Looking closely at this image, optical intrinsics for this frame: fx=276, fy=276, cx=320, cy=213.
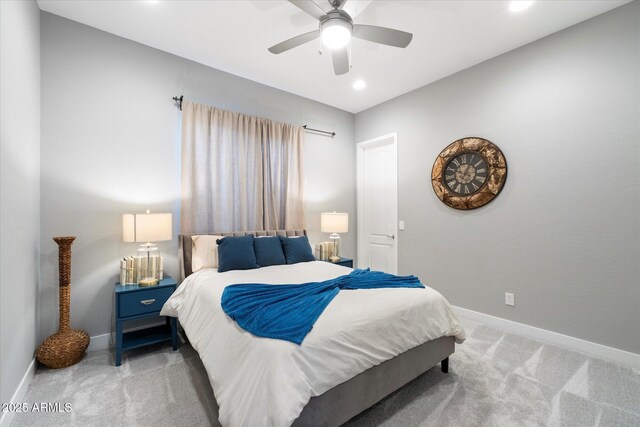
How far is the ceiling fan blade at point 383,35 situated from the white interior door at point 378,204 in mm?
2121

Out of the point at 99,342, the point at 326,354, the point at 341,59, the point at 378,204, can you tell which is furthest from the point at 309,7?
the point at 99,342

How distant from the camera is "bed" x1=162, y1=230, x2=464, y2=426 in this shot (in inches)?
49.5

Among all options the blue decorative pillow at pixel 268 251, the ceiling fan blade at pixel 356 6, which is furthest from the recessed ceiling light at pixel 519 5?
the blue decorative pillow at pixel 268 251

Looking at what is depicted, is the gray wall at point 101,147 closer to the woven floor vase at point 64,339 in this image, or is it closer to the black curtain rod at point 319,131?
the woven floor vase at point 64,339

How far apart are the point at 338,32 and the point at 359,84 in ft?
6.09

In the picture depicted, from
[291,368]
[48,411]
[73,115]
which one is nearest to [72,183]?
[73,115]

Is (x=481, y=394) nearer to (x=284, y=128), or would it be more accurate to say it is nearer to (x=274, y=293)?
(x=274, y=293)

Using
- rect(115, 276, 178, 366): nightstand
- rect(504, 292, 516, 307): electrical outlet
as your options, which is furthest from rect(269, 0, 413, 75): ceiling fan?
rect(504, 292, 516, 307): electrical outlet

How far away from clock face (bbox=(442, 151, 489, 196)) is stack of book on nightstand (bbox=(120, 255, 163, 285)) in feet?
11.1

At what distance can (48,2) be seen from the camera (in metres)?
2.31

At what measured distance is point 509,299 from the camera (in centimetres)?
301

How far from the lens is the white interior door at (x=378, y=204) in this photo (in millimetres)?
4234

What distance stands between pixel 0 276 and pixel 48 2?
2.31 metres

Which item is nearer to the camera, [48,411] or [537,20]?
[48,411]
